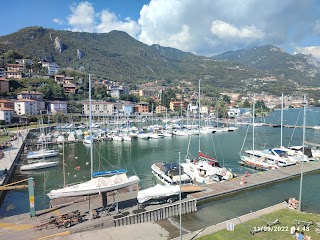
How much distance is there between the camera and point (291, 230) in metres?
15.7

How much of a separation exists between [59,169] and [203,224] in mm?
25949

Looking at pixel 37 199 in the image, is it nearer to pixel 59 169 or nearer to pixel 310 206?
pixel 59 169

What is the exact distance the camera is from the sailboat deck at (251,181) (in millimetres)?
24281

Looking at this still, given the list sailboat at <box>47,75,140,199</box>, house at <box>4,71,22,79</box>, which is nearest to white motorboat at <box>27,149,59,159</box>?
sailboat at <box>47,75,140,199</box>

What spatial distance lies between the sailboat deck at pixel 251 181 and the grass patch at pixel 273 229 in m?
6.22

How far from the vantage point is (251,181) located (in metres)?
27.9

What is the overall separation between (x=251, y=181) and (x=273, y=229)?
38.4 feet

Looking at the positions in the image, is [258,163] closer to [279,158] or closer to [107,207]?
[279,158]

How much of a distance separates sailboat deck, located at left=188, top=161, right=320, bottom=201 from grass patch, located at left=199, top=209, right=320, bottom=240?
6217 millimetres

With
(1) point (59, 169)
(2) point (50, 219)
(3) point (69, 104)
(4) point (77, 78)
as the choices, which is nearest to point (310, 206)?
(2) point (50, 219)

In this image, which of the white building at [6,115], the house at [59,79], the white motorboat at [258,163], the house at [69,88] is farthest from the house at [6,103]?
the white motorboat at [258,163]

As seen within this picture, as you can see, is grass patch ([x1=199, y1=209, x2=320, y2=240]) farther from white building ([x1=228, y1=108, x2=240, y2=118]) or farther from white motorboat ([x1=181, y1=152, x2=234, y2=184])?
white building ([x1=228, y1=108, x2=240, y2=118])

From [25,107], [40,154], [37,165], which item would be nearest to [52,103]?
[25,107]

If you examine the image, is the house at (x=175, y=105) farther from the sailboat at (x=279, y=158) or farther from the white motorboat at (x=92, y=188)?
the white motorboat at (x=92, y=188)
